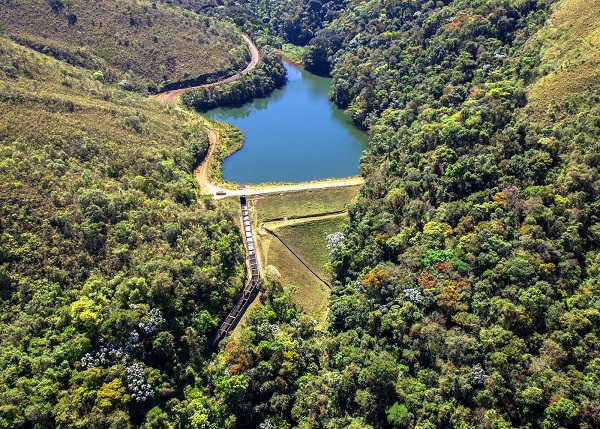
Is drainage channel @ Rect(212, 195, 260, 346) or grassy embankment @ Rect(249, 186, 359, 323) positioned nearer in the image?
drainage channel @ Rect(212, 195, 260, 346)

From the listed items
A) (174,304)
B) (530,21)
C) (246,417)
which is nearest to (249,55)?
(530,21)

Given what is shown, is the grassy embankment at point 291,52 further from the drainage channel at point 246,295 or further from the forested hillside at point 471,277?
the drainage channel at point 246,295

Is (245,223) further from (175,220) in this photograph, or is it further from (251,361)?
(251,361)

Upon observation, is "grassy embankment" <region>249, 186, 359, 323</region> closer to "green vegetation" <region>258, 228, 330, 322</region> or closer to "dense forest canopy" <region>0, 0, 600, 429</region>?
"green vegetation" <region>258, 228, 330, 322</region>

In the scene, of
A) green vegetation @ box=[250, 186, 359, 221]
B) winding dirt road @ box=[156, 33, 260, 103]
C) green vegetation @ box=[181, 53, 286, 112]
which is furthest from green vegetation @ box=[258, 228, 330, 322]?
winding dirt road @ box=[156, 33, 260, 103]

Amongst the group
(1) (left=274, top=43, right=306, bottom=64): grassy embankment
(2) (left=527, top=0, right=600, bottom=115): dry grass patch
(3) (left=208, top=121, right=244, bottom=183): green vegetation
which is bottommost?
(3) (left=208, top=121, right=244, bottom=183): green vegetation

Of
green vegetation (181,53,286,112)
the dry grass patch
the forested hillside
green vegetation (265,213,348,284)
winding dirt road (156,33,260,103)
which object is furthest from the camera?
green vegetation (181,53,286,112)
